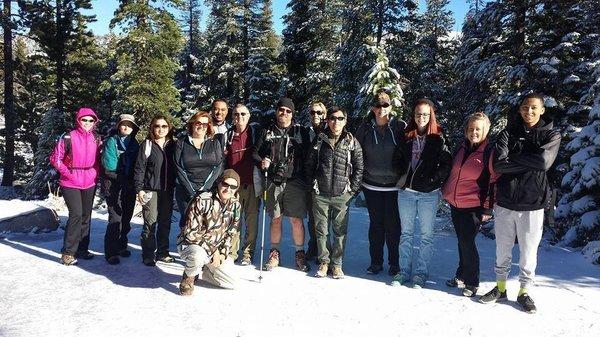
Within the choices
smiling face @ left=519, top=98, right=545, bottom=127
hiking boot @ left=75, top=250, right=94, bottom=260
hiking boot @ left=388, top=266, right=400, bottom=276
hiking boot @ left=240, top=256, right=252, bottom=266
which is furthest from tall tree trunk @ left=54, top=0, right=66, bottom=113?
smiling face @ left=519, top=98, right=545, bottom=127

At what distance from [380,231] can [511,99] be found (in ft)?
24.3

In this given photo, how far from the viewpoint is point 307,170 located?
5.88 m

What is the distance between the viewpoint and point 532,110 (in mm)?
4719

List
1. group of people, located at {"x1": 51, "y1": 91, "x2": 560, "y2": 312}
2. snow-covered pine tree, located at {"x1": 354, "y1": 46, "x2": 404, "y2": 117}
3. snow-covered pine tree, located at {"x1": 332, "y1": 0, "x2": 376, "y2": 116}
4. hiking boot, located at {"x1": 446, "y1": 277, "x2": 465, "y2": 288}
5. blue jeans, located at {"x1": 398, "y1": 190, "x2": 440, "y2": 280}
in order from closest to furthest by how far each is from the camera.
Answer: group of people, located at {"x1": 51, "y1": 91, "x2": 560, "y2": 312} < blue jeans, located at {"x1": 398, "y1": 190, "x2": 440, "y2": 280} < hiking boot, located at {"x1": 446, "y1": 277, "x2": 465, "y2": 288} < snow-covered pine tree, located at {"x1": 354, "y1": 46, "x2": 404, "y2": 117} < snow-covered pine tree, located at {"x1": 332, "y1": 0, "x2": 376, "y2": 116}

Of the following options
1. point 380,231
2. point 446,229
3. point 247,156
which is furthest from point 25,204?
point 446,229

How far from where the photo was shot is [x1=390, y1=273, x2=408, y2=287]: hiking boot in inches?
218

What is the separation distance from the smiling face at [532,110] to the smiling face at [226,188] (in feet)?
11.6

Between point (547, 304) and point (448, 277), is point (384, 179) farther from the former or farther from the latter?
point (547, 304)

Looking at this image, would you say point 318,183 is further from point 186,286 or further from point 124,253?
point 124,253

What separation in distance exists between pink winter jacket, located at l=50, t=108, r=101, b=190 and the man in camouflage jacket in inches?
76.5

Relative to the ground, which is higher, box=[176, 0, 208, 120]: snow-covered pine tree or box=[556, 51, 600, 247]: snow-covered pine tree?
box=[176, 0, 208, 120]: snow-covered pine tree

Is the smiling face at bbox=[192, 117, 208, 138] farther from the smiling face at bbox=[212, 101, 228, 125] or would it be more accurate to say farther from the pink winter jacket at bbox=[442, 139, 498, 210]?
the pink winter jacket at bbox=[442, 139, 498, 210]

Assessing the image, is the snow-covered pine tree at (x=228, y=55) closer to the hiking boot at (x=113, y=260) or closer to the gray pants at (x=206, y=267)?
the hiking boot at (x=113, y=260)

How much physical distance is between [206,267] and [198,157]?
4.99 ft
